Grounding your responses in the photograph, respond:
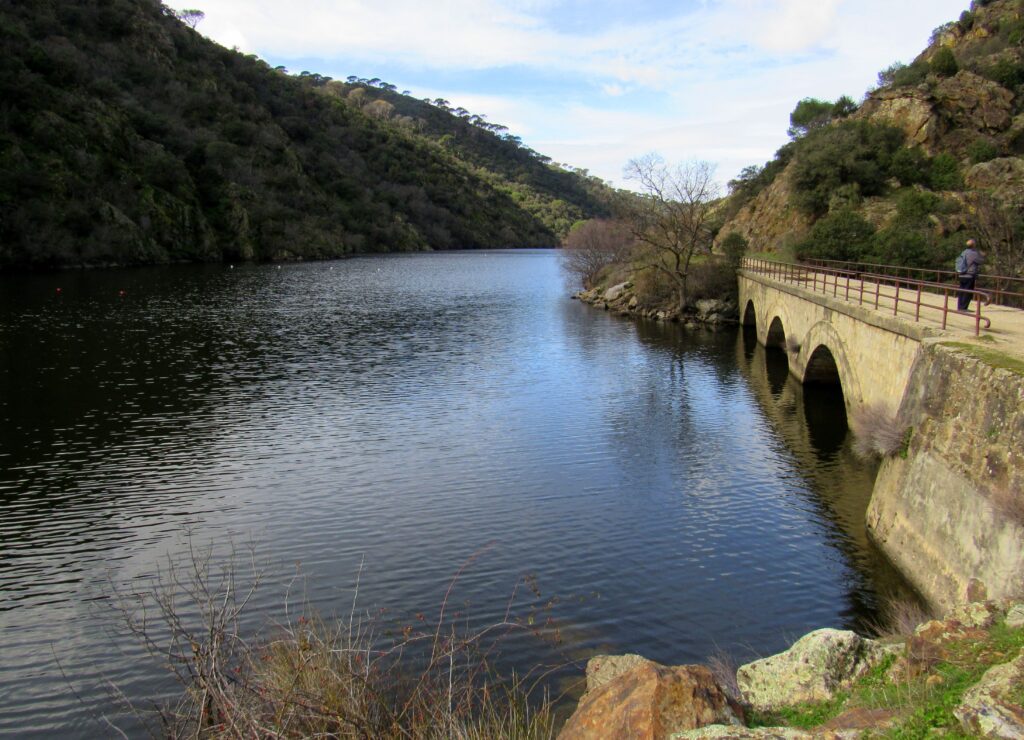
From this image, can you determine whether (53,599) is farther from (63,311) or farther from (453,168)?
(453,168)

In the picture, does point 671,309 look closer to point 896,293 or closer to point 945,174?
point 945,174

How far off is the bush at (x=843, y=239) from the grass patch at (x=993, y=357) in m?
30.7

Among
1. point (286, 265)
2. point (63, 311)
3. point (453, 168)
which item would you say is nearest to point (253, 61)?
point (453, 168)

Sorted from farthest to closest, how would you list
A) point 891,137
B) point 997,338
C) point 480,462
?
point 891,137, point 480,462, point 997,338

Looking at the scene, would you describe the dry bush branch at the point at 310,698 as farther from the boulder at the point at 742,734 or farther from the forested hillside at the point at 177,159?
the forested hillside at the point at 177,159

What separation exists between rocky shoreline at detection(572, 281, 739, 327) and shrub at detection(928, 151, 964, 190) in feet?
49.1

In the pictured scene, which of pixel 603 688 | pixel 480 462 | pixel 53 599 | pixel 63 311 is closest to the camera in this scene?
pixel 603 688

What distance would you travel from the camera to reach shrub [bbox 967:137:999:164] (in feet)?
157

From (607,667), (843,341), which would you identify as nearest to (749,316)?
(843,341)

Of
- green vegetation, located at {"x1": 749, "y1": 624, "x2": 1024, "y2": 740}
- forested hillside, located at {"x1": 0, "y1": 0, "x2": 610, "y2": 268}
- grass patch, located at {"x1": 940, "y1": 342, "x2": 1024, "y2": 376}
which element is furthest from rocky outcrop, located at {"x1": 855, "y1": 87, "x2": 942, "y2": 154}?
forested hillside, located at {"x1": 0, "y1": 0, "x2": 610, "y2": 268}

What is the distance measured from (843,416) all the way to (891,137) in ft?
110


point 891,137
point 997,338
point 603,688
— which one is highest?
point 891,137

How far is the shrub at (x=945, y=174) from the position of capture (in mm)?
47359

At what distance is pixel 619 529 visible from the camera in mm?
16766
